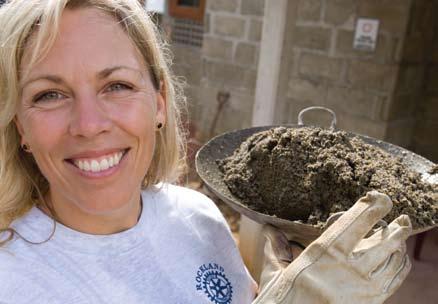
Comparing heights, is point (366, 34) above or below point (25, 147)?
above

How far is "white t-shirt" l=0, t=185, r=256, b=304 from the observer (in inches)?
36.4

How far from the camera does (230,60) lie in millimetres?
3938

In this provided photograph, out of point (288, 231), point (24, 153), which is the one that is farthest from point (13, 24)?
point (288, 231)

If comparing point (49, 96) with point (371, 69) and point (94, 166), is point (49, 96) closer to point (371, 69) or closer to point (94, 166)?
point (94, 166)

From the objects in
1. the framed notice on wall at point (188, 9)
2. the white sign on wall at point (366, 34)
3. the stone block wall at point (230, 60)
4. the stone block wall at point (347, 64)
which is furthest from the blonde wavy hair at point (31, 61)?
the framed notice on wall at point (188, 9)

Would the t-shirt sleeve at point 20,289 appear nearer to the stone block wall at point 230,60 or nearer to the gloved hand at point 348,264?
the gloved hand at point 348,264

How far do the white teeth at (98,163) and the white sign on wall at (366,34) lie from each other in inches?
90.8

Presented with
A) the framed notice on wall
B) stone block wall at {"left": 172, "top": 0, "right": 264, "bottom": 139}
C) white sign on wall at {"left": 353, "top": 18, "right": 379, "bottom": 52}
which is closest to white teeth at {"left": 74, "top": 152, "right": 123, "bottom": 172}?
white sign on wall at {"left": 353, "top": 18, "right": 379, "bottom": 52}

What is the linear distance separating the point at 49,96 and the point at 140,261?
0.42 meters

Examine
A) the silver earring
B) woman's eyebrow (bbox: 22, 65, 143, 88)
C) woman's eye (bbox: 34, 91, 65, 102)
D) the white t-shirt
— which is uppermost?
woman's eyebrow (bbox: 22, 65, 143, 88)

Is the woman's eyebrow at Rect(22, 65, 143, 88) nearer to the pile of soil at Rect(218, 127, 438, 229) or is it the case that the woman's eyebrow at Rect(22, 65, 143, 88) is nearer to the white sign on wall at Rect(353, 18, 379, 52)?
the pile of soil at Rect(218, 127, 438, 229)

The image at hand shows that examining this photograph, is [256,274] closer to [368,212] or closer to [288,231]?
[288,231]

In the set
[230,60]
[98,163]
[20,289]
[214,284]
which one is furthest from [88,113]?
[230,60]

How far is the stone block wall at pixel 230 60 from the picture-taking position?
12.2ft
